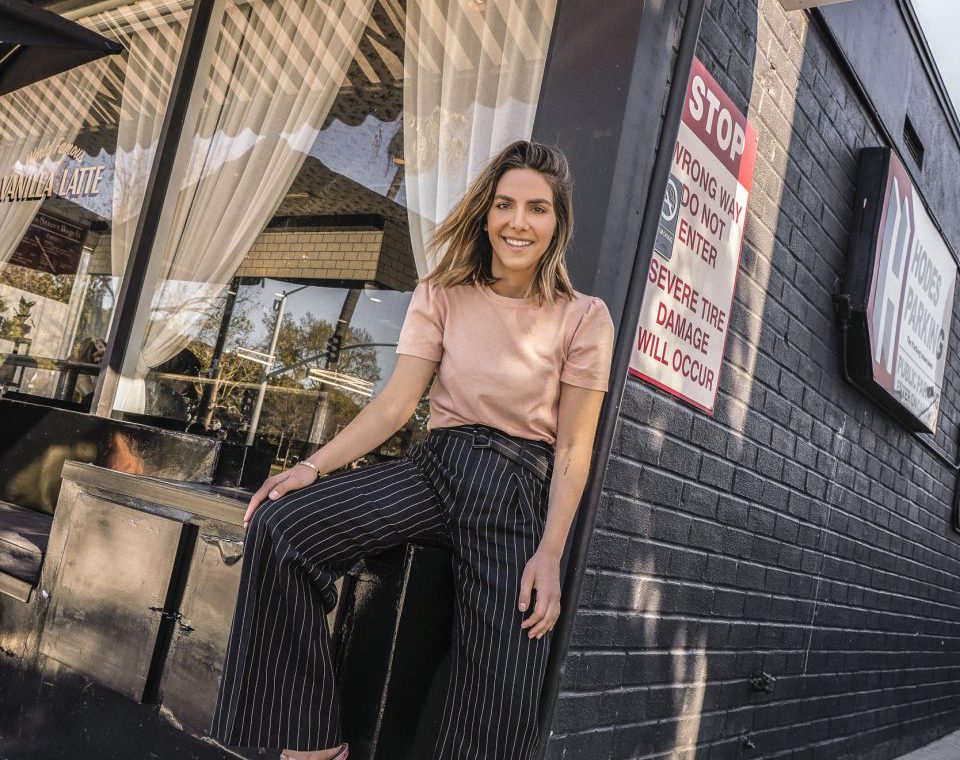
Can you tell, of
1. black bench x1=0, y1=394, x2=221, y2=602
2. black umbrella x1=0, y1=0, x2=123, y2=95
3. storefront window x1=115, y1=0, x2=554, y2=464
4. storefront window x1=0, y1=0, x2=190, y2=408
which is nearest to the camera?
black bench x1=0, y1=394, x2=221, y2=602

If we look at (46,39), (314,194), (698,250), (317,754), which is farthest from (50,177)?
(317,754)

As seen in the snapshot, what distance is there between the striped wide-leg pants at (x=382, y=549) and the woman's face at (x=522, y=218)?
0.40m

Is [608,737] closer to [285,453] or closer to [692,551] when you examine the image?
[692,551]

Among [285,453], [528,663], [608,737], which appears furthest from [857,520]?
[528,663]

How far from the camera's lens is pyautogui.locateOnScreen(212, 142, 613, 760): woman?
1.79 m

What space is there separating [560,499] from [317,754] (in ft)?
2.29

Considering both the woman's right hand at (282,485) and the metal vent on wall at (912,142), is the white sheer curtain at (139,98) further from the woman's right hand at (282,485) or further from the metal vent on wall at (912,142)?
the metal vent on wall at (912,142)

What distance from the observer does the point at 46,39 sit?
3.63 m

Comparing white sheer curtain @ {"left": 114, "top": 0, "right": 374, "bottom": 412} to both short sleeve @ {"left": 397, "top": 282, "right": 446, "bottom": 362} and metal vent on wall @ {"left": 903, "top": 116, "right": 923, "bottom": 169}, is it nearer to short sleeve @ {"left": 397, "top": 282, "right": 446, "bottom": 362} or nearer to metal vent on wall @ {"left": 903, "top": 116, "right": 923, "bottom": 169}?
short sleeve @ {"left": 397, "top": 282, "right": 446, "bottom": 362}

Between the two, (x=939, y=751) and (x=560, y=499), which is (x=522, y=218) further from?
(x=939, y=751)

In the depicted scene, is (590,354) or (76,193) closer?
(590,354)

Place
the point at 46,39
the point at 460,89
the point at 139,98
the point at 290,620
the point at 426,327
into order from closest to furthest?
the point at 290,620, the point at 426,327, the point at 460,89, the point at 46,39, the point at 139,98

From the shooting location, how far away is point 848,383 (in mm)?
4137

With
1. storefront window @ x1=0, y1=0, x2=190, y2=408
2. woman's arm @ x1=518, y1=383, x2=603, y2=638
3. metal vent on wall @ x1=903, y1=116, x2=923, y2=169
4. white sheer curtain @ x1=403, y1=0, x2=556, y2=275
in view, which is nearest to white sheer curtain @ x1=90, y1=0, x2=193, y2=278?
storefront window @ x1=0, y1=0, x2=190, y2=408
